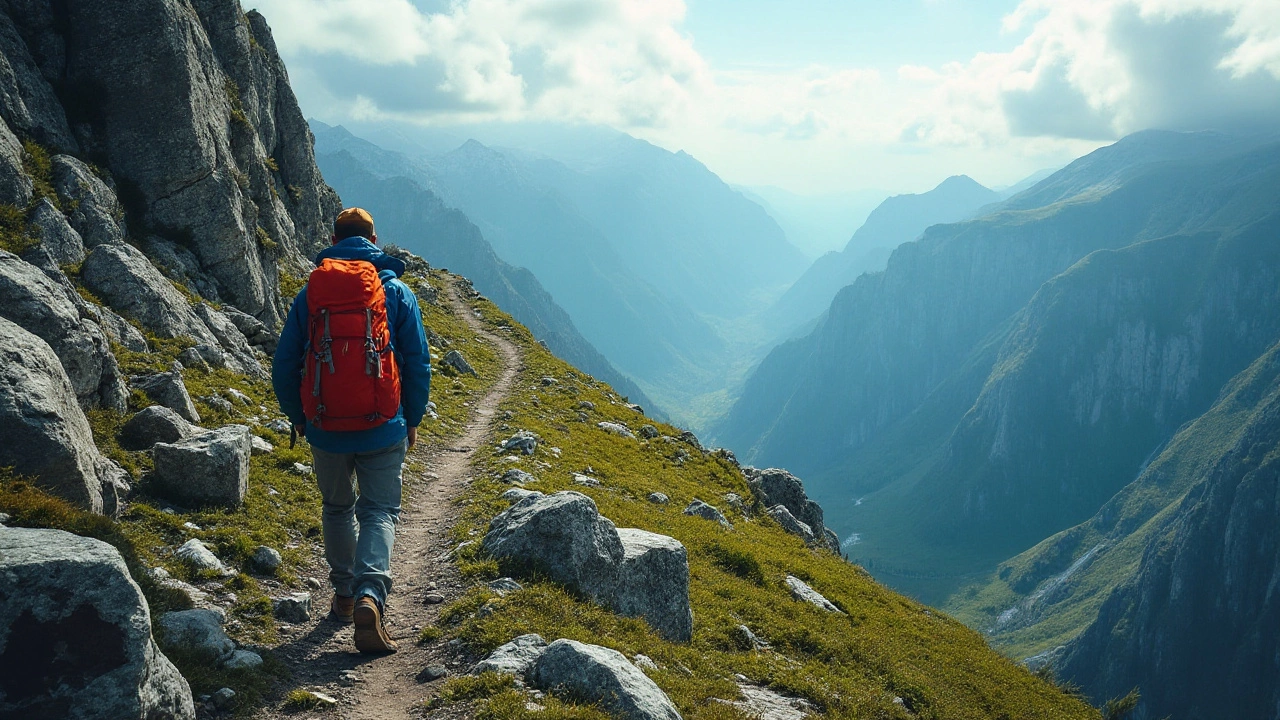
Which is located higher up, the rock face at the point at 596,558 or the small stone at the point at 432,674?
the rock face at the point at 596,558

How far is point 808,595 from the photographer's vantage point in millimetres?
19344

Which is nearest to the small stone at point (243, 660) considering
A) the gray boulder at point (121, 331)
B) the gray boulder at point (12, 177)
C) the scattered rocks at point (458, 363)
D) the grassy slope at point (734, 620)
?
the grassy slope at point (734, 620)

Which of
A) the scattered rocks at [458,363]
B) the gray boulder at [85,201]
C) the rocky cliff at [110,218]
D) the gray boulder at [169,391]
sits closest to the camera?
the rocky cliff at [110,218]

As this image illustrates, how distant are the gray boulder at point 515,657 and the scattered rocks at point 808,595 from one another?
1099 cm

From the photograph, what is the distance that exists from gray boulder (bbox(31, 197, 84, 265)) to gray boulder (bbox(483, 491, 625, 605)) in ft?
47.0

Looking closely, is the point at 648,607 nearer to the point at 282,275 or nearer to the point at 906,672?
the point at 906,672

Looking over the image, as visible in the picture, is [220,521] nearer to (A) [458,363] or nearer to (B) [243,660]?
(B) [243,660]

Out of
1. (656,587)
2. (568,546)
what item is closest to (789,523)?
(656,587)

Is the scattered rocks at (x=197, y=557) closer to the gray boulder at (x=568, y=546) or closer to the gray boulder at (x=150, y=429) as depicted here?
the gray boulder at (x=150, y=429)

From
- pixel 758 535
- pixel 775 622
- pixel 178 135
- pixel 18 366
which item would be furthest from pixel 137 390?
pixel 758 535

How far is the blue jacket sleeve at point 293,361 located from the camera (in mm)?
8836

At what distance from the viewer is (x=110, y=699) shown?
5.52 metres

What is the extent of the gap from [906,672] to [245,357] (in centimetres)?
2168

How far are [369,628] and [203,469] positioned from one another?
19.0 ft
